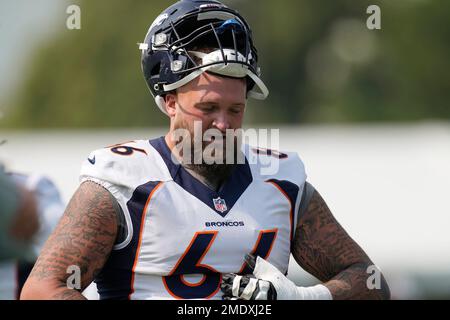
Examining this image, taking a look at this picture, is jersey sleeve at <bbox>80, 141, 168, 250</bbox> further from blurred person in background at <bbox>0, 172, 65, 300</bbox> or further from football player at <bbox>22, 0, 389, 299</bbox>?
blurred person in background at <bbox>0, 172, 65, 300</bbox>

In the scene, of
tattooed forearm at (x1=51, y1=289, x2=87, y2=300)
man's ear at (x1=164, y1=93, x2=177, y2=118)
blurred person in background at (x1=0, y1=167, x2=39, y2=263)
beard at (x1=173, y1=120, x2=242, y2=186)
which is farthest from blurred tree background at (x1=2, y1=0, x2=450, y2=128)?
tattooed forearm at (x1=51, y1=289, x2=87, y2=300)

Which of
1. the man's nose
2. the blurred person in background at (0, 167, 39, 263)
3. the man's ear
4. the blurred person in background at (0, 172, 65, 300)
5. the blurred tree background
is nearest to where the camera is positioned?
the man's nose

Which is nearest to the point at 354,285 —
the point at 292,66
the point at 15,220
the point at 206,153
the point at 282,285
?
the point at 282,285

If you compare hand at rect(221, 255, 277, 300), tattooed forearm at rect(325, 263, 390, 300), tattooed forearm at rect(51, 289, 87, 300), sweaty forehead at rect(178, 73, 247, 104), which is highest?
sweaty forehead at rect(178, 73, 247, 104)

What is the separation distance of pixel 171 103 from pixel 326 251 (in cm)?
107

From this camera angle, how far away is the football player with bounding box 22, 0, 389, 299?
439 centimetres

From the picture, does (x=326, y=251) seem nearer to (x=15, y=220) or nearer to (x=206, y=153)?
(x=206, y=153)

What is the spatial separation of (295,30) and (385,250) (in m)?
21.3

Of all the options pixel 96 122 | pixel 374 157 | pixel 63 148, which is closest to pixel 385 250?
pixel 374 157

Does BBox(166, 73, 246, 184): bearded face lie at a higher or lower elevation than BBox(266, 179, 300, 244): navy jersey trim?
higher

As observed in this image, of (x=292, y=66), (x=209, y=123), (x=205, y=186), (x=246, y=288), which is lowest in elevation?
(x=292, y=66)

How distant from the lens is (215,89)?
4.61 metres

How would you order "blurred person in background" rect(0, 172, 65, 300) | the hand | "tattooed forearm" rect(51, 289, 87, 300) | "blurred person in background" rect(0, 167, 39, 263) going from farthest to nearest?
"blurred person in background" rect(0, 172, 65, 300)
"blurred person in background" rect(0, 167, 39, 263)
the hand
"tattooed forearm" rect(51, 289, 87, 300)

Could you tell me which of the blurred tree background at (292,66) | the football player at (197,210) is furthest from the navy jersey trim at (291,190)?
the blurred tree background at (292,66)
